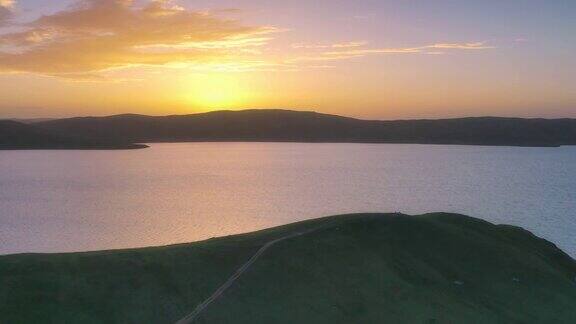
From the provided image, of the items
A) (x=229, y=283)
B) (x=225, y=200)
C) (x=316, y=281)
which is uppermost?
(x=229, y=283)

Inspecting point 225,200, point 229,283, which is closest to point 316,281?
point 229,283

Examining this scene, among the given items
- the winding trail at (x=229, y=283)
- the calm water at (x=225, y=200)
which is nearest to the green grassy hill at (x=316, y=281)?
the winding trail at (x=229, y=283)

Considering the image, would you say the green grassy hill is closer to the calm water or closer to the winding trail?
the winding trail

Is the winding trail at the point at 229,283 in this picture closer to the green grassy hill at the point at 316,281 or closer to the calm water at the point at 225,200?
the green grassy hill at the point at 316,281

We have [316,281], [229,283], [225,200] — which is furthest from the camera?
[225,200]

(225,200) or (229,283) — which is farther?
(225,200)

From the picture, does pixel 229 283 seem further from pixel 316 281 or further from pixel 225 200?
pixel 225 200

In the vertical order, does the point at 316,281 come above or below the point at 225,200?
above
